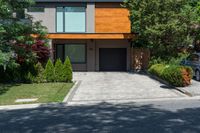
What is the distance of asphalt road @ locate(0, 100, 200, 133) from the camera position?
32.4ft

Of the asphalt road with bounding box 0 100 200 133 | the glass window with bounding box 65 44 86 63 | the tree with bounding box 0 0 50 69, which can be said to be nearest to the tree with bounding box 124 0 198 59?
the glass window with bounding box 65 44 86 63

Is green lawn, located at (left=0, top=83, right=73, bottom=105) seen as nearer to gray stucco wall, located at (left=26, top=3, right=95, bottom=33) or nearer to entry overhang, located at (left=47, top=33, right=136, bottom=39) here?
entry overhang, located at (left=47, top=33, right=136, bottom=39)

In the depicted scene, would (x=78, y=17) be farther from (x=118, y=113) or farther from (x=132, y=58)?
(x=118, y=113)

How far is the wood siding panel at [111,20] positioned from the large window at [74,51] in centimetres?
267

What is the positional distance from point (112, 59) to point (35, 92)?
17276 mm

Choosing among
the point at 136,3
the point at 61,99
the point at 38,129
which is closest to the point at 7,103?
the point at 61,99

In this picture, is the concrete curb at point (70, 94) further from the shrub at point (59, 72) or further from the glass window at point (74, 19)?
the glass window at point (74, 19)

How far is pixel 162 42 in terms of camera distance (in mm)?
30953

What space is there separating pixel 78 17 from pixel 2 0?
1303cm

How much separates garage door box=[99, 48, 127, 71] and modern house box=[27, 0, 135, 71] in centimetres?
18

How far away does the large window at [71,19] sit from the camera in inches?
1356

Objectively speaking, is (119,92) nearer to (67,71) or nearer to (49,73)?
(67,71)

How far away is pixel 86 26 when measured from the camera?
3450cm

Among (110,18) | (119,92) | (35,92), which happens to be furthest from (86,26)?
(35,92)
